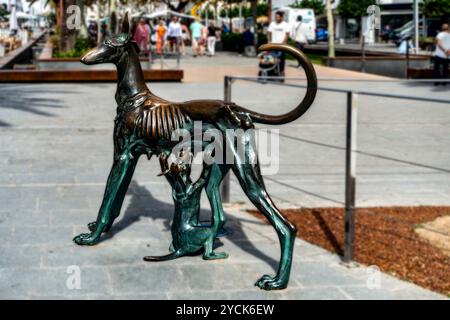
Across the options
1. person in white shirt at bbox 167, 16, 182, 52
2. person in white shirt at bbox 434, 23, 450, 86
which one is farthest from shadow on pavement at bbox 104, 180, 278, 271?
person in white shirt at bbox 167, 16, 182, 52

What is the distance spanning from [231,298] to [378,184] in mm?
4086

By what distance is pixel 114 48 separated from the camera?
207 inches

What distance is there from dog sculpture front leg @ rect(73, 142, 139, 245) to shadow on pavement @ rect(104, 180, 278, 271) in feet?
0.89

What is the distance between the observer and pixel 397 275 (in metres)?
5.60

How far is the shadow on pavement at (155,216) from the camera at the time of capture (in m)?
5.79

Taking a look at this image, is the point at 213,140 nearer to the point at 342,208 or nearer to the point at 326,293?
the point at 326,293

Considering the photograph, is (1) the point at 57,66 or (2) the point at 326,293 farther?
(1) the point at 57,66

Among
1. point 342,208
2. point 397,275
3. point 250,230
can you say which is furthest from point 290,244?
point 342,208

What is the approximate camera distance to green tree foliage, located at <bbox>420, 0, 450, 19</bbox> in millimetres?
55875

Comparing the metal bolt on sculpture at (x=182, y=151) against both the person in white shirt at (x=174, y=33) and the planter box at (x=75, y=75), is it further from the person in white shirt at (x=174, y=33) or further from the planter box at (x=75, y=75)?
the person in white shirt at (x=174, y=33)

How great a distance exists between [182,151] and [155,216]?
1732mm

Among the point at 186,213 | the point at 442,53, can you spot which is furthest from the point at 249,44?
the point at 186,213

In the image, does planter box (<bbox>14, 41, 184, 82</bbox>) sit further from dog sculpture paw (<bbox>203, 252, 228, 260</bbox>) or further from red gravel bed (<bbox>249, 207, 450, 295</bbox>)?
dog sculpture paw (<bbox>203, 252, 228, 260</bbox>)

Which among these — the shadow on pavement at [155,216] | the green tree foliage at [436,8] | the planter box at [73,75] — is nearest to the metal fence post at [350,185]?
the shadow on pavement at [155,216]
